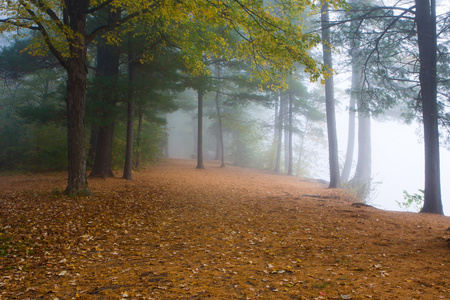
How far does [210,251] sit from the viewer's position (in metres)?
4.63

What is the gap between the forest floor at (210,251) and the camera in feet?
10.5

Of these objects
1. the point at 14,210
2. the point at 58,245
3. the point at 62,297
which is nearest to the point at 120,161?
the point at 14,210

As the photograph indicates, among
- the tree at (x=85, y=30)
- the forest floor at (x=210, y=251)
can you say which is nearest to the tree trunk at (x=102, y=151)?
the forest floor at (x=210, y=251)

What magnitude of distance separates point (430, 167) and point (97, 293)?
29.7 ft

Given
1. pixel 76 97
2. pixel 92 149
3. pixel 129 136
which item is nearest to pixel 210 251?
pixel 76 97

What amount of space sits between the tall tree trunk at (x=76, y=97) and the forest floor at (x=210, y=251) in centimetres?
74

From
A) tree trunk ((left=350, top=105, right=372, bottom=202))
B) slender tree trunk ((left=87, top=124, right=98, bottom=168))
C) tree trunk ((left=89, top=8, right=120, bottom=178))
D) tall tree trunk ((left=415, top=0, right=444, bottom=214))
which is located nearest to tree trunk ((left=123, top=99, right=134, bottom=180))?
tree trunk ((left=89, top=8, right=120, bottom=178))

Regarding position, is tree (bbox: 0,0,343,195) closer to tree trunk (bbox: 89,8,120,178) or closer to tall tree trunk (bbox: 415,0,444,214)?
tree trunk (bbox: 89,8,120,178)

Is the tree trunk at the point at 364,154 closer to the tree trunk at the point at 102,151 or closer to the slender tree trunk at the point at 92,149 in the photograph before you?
the tree trunk at the point at 102,151

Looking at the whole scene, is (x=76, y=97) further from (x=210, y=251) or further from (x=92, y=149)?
(x=92, y=149)

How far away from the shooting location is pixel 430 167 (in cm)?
823

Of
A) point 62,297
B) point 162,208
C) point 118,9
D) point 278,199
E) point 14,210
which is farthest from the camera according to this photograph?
point 118,9

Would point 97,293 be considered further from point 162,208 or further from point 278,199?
point 278,199

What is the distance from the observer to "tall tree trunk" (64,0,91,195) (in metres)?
7.65
